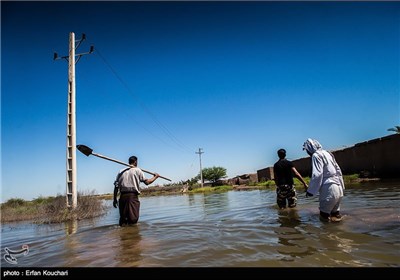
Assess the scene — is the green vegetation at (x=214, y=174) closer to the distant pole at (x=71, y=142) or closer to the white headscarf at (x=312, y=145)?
the distant pole at (x=71, y=142)

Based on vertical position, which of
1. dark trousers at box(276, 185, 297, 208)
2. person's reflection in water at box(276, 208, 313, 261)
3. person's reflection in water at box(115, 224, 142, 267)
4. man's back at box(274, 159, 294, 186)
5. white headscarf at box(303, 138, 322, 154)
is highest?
white headscarf at box(303, 138, 322, 154)

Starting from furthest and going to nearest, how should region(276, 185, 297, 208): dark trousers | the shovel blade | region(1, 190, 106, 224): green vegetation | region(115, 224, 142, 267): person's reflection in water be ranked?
region(1, 190, 106, 224): green vegetation → the shovel blade → region(276, 185, 297, 208): dark trousers → region(115, 224, 142, 267): person's reflection in water

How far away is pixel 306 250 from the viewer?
12.4 feet

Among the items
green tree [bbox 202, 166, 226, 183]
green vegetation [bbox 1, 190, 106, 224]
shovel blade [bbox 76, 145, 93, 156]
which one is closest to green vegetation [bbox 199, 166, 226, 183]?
green tree [bbox 202, 166, 226, 183]

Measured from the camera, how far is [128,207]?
7008 mm

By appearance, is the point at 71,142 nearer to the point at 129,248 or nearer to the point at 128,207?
the point at 128,207

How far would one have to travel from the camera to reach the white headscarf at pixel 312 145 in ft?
20.1

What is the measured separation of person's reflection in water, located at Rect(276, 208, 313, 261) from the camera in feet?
12.2

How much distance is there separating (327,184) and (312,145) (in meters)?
0.88

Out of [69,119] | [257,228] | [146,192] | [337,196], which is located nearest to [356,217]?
[337,196]

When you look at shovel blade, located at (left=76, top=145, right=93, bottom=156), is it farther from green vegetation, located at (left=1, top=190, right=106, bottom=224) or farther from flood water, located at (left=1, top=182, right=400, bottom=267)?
green vegetation, located at (left=1, top=190, right=106, bottom=224)
